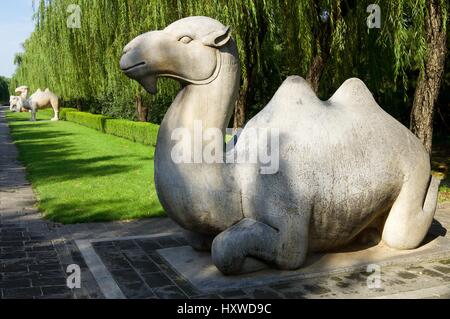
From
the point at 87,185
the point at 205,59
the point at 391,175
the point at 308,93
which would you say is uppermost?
the point at 205,59

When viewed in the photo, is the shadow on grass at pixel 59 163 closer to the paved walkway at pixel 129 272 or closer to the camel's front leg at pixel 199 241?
the paved walkway at pixel 129 272

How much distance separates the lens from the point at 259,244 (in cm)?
358

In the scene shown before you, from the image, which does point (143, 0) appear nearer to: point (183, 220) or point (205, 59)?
point (205, 59)

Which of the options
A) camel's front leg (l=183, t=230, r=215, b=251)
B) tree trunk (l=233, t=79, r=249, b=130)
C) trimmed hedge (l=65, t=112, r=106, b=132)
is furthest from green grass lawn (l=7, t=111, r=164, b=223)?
trimmed hedge (l=65, t=112, r=106, b=132)

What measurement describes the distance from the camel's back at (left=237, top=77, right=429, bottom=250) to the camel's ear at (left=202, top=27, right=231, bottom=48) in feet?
2.25

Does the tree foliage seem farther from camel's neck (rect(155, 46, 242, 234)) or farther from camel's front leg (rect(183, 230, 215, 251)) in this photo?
camel's front leg (rect(183, 230, 215, 251))

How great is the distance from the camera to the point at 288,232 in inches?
142

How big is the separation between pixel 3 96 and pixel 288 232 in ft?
247

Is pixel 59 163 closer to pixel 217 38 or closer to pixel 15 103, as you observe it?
pixel 217 38

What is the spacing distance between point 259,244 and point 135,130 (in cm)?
1355

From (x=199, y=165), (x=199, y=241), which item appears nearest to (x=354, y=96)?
(x=199, y=165)

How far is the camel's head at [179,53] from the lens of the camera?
12.0ft
